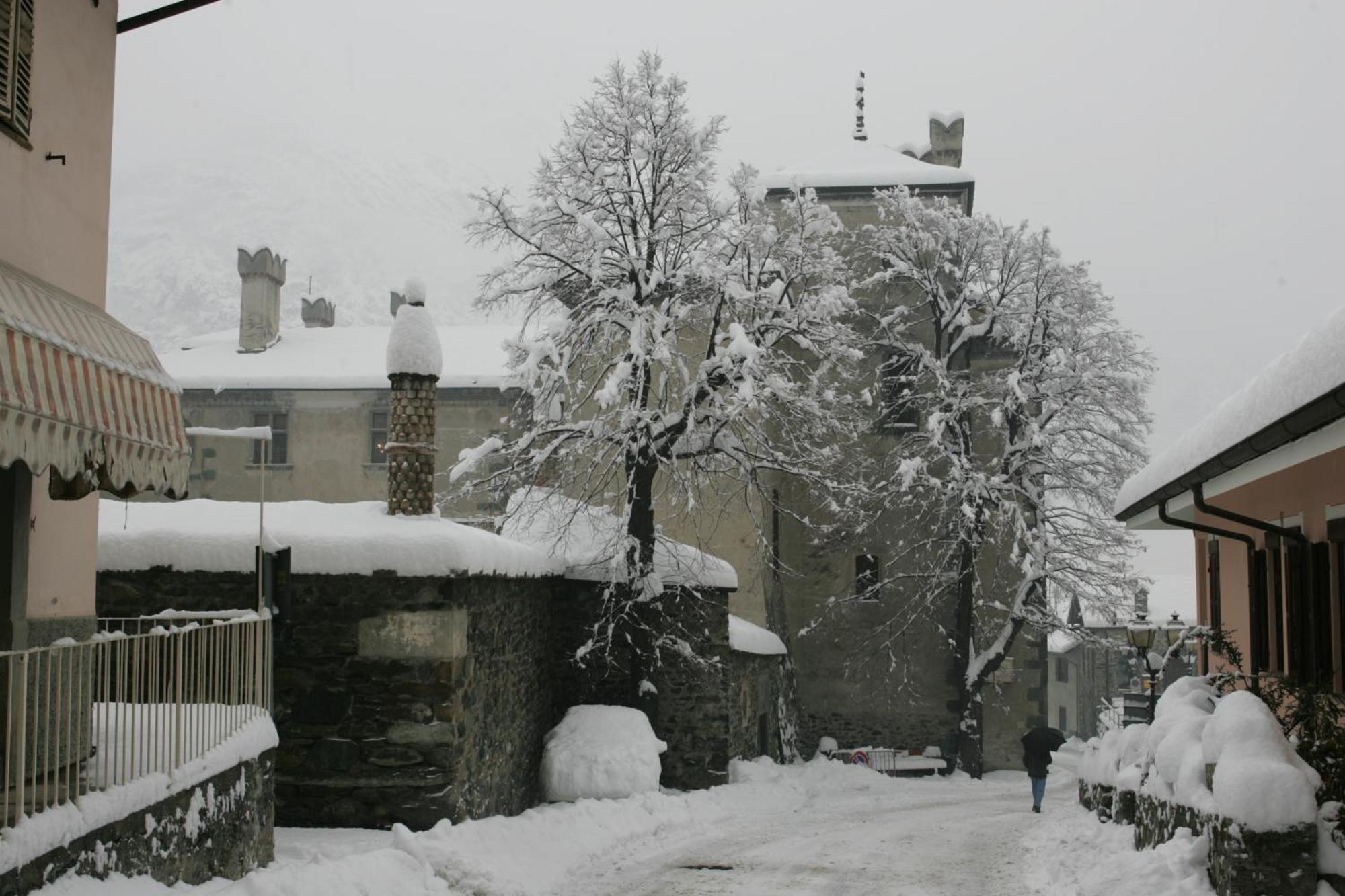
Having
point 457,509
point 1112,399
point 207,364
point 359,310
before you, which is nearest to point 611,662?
point 1112,399

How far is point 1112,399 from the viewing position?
2428cm

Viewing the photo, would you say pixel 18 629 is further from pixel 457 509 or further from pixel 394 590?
pixel 457 509

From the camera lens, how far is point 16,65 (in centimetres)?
689

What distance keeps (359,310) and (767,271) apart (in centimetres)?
10780

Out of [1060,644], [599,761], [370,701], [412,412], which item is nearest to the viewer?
[370,701]

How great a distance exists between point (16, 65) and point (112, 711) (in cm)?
420

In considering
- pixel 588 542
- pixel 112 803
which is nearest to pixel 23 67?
A: pixel 112 803

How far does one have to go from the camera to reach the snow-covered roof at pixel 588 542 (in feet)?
54.5

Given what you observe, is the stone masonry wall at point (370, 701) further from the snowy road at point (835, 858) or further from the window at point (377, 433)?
the window at point (377, 433)

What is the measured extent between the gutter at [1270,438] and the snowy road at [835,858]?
390 cm

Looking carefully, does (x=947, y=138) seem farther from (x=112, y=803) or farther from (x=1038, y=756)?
(x=112, y=803)

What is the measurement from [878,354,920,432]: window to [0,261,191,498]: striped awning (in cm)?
1996

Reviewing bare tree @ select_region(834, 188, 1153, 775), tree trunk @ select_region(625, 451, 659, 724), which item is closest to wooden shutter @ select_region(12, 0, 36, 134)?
tree trunk @ select_region(625, 451, 659, 724)

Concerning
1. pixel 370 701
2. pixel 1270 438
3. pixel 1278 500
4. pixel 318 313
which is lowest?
pixel 370 701
